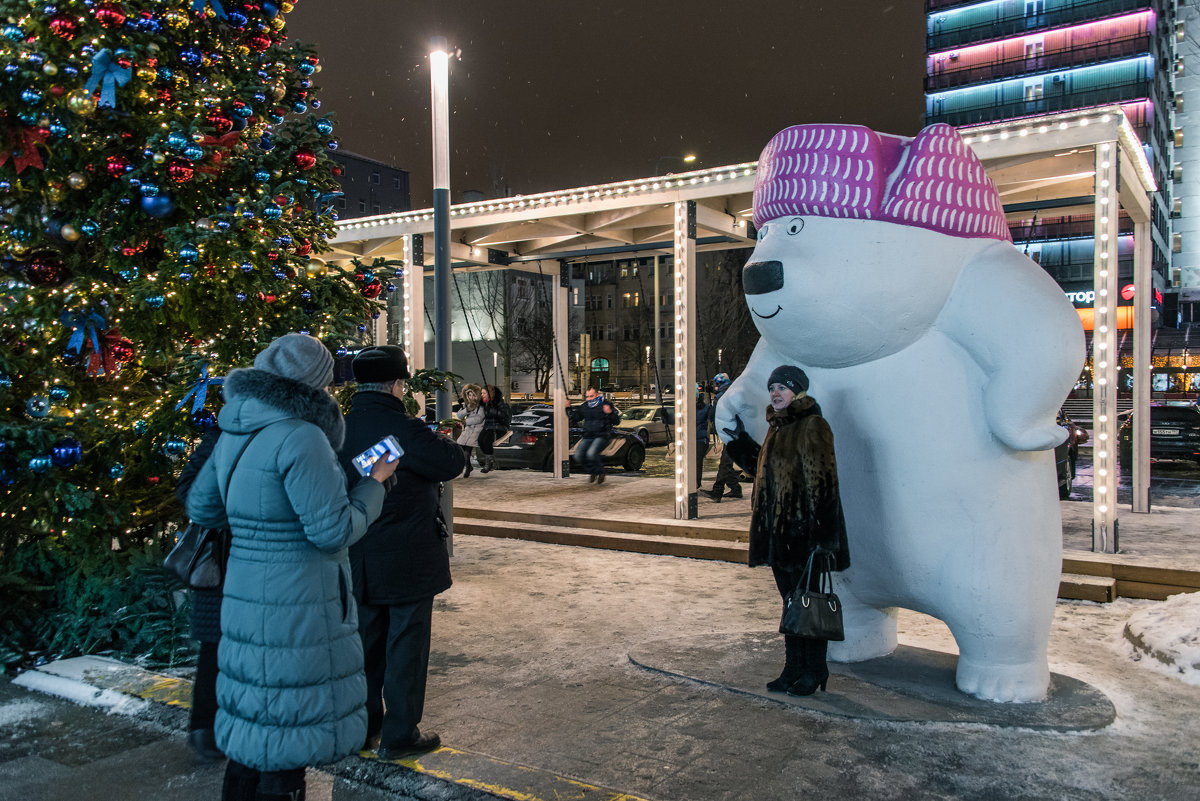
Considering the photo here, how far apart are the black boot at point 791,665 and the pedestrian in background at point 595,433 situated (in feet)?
29.4

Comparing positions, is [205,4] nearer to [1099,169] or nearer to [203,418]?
[203,418]

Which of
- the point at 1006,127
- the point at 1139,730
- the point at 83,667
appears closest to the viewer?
the point at 1139,730

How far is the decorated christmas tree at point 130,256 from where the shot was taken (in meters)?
5.36

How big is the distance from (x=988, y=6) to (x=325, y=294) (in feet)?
227

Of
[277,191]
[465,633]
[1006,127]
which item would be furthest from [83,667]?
[1006,127]

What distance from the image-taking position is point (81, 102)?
5246mm

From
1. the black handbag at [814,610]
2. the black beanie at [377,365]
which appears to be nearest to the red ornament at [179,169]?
the black beanie at [377,365]

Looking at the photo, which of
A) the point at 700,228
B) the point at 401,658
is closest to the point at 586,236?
the point at 700,228

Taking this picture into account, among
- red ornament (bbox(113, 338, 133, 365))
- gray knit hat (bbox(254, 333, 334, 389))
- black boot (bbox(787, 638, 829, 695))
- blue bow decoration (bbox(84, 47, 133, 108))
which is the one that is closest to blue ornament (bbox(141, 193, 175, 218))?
blue bow decoration (bbox(84, 47, 133, 108))

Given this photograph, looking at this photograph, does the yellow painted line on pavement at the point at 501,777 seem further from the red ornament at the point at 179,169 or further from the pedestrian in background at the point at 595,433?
the pedestrian in background at the point at 595,433

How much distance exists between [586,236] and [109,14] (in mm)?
7967

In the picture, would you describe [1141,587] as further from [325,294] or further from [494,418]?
[494,418]

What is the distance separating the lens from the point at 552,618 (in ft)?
21.4

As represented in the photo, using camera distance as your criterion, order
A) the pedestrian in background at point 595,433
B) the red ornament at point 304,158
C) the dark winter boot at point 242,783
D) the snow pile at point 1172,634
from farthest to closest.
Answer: the pedestrian in background at point 595,433, the red ornament at point 304,158, the snow pile at point 1172,634, the dark winter boot at point 242,783
